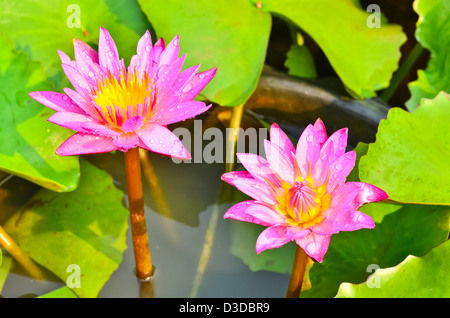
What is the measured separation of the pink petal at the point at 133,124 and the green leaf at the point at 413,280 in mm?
→ 451

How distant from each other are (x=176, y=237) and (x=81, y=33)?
0.57 meters

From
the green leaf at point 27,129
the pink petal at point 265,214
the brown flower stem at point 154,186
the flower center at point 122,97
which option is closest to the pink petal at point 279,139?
the pink petal at point 265,214

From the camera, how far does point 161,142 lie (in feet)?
2.71

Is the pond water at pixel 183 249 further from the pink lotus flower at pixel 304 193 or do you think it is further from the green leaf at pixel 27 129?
the pink lotus flower at pixel 304 193

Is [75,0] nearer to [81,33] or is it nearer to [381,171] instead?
[81,33]

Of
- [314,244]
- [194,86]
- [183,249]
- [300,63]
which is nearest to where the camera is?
[314,244]

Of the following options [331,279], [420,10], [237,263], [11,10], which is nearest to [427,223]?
[331,279]

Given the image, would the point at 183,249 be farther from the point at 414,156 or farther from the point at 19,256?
the point at 414,156

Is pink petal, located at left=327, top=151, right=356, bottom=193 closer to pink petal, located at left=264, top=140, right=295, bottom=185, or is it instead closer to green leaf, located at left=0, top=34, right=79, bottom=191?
pink petal, located at left=264, top=140, right=295, bottom=185

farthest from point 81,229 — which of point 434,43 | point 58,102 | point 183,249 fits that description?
point 434,43

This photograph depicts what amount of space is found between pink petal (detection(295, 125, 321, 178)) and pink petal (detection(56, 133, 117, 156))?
12.2 inches

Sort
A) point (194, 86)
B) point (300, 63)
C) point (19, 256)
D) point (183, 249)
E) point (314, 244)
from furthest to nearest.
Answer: point (300, 63)
point (183, 249)
point (19, 256)
point (194, 86)
point (314, 244)

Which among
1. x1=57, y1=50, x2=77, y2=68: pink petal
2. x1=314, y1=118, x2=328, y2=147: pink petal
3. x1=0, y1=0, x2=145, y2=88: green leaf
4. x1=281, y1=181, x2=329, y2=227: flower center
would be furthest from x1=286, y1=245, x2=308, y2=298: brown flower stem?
x1=0, y1=0, x2=145, y2=88: green leaf

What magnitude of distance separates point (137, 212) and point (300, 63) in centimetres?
85
